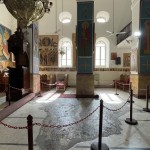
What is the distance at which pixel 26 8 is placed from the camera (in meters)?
3.28

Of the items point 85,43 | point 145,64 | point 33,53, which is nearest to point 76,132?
point 85,43

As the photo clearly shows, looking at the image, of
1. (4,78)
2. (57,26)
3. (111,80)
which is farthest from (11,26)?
(111,80)

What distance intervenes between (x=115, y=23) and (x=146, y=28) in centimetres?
640

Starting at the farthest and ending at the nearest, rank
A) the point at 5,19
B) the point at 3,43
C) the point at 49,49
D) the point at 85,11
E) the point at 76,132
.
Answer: the point at 49,49, the point at 5,19, the point at 3,43, the point at 85,11, the point at 76,132

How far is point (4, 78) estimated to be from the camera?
11.6 meters

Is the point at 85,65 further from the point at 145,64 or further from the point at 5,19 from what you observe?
the point at 5,19

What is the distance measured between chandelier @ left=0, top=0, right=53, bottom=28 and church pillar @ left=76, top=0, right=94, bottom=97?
19.1ft

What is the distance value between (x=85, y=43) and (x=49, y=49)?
6589 mm

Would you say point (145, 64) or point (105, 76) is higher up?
point (145, 64)

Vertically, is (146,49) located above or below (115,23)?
below

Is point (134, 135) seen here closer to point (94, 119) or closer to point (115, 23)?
point (94, 119)

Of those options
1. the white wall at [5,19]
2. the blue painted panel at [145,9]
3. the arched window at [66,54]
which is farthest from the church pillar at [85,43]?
the white wall at [5,19]

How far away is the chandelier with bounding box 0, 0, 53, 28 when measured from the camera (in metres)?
3.23

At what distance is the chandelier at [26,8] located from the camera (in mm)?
3230
